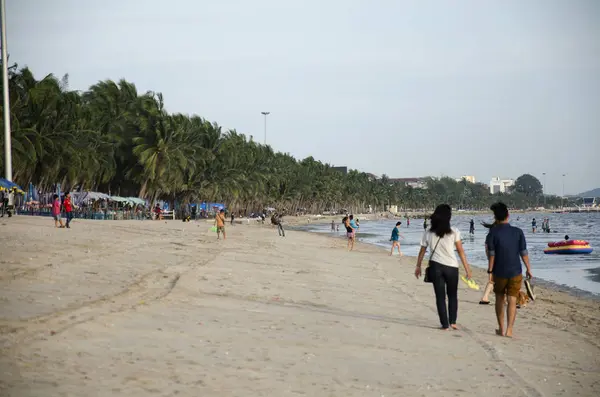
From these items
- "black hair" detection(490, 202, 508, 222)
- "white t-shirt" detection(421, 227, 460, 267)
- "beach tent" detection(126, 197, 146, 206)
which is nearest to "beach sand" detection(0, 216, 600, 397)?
"white t-shirt" detection(421, 227, 460, 267)

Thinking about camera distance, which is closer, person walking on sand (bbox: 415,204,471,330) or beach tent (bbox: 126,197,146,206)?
person walking on sand (bbox: 415,204,471,330)

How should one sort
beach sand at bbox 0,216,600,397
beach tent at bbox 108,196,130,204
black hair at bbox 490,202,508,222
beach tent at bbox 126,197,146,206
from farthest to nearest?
beach tent at bbox 126,197,146,206, beach tent at bbox 108,196,130,204, black hair at bbox 490,202,508,222, beach sand at bbox 0,216,600,397

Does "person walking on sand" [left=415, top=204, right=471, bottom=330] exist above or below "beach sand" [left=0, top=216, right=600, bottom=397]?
above

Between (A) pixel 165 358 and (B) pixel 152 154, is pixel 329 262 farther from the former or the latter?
(B) pixel 152 154

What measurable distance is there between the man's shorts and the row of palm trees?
122 ft

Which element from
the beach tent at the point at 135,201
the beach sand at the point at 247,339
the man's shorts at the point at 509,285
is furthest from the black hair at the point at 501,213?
the beach tent at the point at 135,201

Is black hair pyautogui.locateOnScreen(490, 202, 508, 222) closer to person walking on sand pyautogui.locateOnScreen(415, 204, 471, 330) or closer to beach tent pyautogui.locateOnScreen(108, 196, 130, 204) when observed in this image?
person walking on sand pyautogui.locateOnScreen(415, 204, 471, 330)

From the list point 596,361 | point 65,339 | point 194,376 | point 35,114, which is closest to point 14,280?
point 65,339

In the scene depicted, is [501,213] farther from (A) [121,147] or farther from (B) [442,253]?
(A) [121,147]

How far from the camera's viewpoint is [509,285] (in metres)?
8.61

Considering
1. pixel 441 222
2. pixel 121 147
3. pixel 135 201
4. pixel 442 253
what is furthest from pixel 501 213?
pixel 121 147

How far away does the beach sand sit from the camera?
545cm

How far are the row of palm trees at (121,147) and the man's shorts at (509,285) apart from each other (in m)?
37.3

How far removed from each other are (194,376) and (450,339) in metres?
3.97
